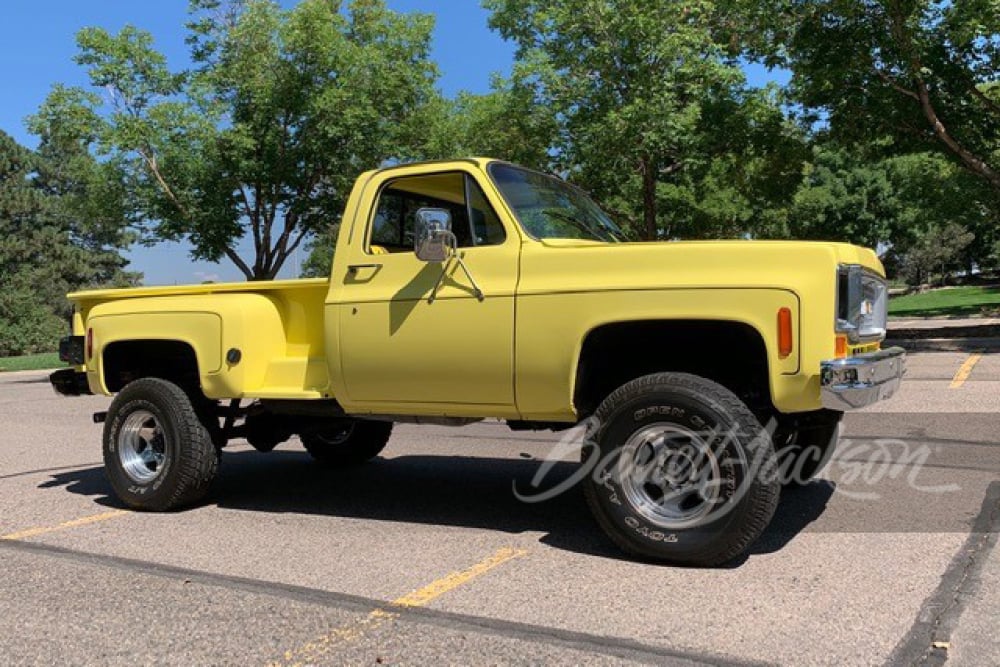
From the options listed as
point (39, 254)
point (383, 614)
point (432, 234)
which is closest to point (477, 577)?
point (383, 614)

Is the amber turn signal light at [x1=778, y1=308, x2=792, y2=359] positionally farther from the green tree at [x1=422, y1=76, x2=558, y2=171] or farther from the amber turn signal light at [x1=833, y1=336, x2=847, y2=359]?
the green tree at [x1=422, y1=76, x2=558, y2=171]

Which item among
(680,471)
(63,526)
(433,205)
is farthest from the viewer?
(433,205)

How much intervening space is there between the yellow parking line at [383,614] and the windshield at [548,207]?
6.20 feet

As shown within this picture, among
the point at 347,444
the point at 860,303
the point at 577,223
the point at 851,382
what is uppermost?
the point at 577,223

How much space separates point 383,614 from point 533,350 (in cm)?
163

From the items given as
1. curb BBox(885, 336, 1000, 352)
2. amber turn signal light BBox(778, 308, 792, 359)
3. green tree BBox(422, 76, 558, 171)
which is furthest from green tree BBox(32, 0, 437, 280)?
amber turn signal light BBox(778, 308, 792, 359)

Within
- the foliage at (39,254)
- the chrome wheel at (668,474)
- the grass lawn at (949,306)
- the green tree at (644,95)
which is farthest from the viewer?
the foliage at (39,254)

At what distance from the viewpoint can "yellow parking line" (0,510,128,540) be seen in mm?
5503

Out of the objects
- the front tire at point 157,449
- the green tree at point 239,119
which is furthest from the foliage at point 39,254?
the front tire at point 157,449

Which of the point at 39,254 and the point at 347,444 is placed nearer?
the point at 347,444

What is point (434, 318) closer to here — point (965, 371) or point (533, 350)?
point (533, 350)

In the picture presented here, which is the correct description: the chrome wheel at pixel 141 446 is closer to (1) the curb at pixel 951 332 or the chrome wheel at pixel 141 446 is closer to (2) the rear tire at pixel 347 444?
Answer: (2) the rear tire at pixel 347 444

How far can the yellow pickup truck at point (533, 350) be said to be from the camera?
4258mm

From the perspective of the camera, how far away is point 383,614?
3.90 meters
